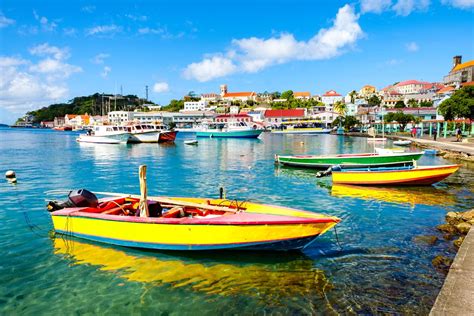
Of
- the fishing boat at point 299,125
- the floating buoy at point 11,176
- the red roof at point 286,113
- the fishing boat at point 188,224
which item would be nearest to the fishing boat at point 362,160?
the fishing boat at point 188,224

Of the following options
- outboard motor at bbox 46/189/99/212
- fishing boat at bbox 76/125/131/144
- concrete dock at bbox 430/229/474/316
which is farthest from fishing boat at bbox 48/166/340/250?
fishing boat at bbox 76/125/131/144

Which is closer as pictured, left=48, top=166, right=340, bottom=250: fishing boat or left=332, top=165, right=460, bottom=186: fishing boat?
left=48, top=166, right=340, bottom=250: fishing boat

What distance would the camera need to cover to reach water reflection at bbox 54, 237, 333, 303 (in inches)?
320

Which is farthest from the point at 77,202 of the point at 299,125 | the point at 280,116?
the point at 280,116

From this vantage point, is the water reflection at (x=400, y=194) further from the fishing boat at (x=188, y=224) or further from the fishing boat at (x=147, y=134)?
the fishing boat at (x=147, y=134)

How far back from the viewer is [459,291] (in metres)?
6.41

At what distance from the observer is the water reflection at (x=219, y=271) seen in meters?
8.13

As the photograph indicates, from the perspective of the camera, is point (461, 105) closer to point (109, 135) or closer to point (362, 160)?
point (362, 160)

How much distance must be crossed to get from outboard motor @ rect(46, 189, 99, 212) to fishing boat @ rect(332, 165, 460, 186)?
14.6 meters

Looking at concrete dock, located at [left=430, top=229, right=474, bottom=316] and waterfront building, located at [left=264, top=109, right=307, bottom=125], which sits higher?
waterfront building, located at [left=264, top=109, right=307, bottom=125]

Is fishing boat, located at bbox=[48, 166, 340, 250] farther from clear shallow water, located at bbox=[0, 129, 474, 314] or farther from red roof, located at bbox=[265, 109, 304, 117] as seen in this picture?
red roof, located at bbox=[265, 109, 304, 117]

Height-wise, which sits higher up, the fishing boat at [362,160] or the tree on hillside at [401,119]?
the tree on hillside at [401,119]

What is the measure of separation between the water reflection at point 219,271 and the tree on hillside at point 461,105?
50.5 meters

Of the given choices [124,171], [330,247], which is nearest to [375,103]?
[124,171]
